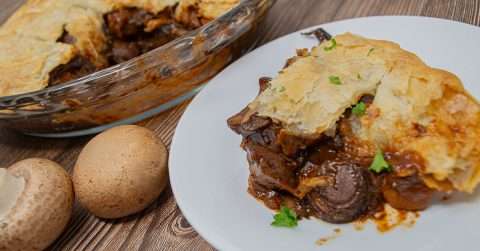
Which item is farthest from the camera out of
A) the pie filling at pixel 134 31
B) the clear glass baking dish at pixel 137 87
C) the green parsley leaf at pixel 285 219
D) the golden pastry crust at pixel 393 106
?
the pie filling at pixel 134 31

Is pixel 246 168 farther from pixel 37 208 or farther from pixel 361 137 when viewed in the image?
pixel 37 208

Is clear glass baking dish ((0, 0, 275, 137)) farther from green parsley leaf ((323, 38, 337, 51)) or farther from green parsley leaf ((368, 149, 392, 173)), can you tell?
green parsley leaf ((368, 149, 392, 173))

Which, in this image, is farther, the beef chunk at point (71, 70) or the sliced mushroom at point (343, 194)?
the beef chunk at point (71, 70)

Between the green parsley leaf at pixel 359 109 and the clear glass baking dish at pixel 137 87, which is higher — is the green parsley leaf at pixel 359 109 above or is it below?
above

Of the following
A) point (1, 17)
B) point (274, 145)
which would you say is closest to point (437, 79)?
point (274, 145)

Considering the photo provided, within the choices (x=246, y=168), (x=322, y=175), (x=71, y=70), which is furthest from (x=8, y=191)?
(x=322, y=175)

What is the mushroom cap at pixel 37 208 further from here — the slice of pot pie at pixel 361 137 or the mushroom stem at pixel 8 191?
the slice of pot pie at pixel 361 137

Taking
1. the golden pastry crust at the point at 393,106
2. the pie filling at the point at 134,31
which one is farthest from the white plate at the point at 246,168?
the pie filling at the point at 134,31
